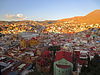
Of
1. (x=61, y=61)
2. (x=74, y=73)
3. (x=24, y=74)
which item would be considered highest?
(x=61, y=61)

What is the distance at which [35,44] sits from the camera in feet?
67.6

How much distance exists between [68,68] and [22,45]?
1205cm

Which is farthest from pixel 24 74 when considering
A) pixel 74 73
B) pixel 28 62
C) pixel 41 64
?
pixel 74 73

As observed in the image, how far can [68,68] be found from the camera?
875 cm

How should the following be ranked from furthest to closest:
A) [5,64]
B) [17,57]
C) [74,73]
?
1. [17,57]
2. [5,64]
3. [74,73]

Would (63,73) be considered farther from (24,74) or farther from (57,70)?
(24,74)

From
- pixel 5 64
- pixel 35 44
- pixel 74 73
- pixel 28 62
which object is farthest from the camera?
pixel 35 44

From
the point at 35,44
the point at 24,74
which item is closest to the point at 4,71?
the point at 24,74

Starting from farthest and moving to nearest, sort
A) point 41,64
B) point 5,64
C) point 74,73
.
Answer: point 5,64
point 41,64
point 74,73

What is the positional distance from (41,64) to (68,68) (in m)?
2.93

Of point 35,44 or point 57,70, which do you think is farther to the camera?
point 35,44

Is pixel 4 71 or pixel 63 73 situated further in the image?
pixel 4 71

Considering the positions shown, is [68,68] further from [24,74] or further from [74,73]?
[24,74]

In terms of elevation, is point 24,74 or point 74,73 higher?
point 74,73
